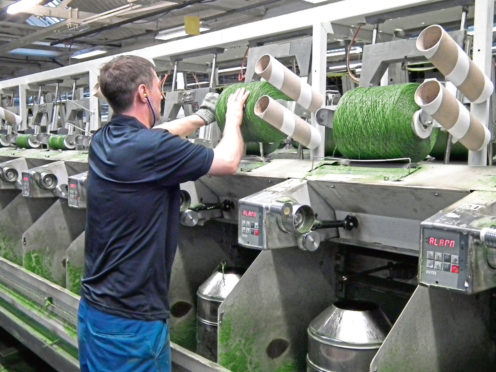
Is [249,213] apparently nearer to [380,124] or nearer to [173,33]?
[380,124]

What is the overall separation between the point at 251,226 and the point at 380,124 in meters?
0.51

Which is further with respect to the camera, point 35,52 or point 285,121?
point 35,52

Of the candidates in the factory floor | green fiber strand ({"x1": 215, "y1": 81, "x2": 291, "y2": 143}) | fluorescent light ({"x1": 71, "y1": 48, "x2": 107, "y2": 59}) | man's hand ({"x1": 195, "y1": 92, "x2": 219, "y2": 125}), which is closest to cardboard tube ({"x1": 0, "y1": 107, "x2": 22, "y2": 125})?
the factory floor

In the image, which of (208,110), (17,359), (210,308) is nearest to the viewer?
(208,110)

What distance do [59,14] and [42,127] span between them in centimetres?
108

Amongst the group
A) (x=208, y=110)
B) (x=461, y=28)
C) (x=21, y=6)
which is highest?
(x=21, y=6)

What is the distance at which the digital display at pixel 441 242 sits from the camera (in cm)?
125

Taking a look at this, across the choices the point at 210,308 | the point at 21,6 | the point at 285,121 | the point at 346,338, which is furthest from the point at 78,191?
the point at 21,6

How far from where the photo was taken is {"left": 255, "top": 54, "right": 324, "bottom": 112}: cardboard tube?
5.76 ft

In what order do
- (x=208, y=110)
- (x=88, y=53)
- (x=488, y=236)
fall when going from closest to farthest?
(x=488, y=236), (x=208, y=110), (x=88, y=53)

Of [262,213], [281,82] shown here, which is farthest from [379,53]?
[262,213]

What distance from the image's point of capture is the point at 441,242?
1.26 m

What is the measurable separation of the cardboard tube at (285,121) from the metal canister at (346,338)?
2.03ft

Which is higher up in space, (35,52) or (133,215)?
(35,52)
